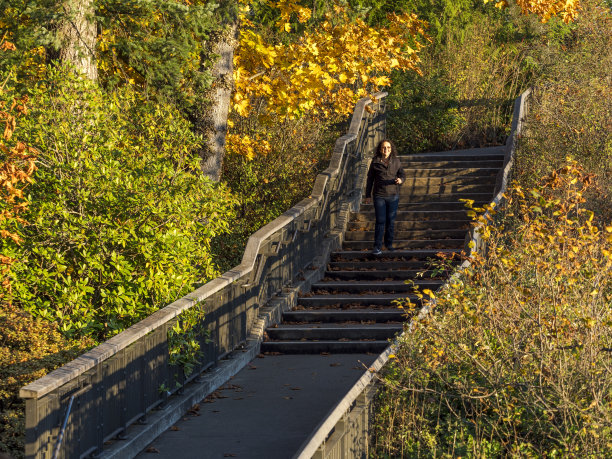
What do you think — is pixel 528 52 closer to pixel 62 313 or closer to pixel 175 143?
pixel 175 143

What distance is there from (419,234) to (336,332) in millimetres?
4638

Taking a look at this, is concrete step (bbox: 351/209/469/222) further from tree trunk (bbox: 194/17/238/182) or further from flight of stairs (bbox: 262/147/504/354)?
tree trunk (bbox: 194/17/238/182)

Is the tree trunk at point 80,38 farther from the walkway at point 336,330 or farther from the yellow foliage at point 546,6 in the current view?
the yellow foliage at point 546,6

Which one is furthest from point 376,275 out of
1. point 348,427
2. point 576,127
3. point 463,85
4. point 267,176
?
point 463,85

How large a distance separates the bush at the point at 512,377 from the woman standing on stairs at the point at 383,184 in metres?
6.31

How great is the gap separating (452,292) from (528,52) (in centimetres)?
1979

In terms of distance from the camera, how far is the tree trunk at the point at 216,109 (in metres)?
15.7

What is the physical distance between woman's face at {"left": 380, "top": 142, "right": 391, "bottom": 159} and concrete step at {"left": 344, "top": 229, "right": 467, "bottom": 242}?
1831 millimetres

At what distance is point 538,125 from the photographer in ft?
61.9

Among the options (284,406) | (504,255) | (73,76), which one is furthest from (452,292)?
(73,76)

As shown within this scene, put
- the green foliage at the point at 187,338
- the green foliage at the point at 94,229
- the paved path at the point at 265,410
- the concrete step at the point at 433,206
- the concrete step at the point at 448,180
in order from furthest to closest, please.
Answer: the concrete step at the point at 448,180 → the concrete step at the point at 433,206 → the green foliage at the point at 94,229 → the green foliage at the point at 187,338 → the paved path at the point at 265,410

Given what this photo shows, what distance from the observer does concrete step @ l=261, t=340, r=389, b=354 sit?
476 inches

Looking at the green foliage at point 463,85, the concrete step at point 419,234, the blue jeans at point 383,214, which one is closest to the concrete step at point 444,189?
the concrete step at point 419,234

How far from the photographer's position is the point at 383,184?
51.0ft
